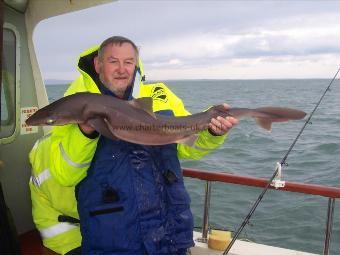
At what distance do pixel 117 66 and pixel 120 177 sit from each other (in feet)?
2.89

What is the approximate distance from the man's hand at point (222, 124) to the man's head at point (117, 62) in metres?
0.78

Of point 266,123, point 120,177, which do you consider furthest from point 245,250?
point 120,177

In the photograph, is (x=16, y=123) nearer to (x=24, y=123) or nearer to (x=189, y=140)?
(x=24, y=123)

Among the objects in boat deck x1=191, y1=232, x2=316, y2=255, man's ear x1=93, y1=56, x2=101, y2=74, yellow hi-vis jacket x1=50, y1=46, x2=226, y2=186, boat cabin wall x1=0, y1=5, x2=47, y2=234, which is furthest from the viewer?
boat cabin wall x1=0, y1=5, x2=47, y2=234

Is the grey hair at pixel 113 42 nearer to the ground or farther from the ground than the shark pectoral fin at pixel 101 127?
farther from the ground

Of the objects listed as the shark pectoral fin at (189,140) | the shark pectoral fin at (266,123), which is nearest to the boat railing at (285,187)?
the shark pectoral fin at (266,123)

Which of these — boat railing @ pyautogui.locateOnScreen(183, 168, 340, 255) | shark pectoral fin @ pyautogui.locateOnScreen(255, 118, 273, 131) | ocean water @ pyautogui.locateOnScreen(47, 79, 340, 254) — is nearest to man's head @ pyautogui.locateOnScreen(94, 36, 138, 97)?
shark pectoral fin @ pyautogui.locateOnScreen(255, 118, 273, 131)

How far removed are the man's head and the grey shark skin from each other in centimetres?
22

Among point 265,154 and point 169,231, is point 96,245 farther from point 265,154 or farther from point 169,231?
point 265,154

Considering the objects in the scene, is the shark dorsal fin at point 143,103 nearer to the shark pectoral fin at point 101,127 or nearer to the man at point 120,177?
the man at point 120,177

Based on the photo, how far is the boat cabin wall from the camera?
15.6ft

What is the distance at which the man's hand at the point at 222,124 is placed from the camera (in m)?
3.44

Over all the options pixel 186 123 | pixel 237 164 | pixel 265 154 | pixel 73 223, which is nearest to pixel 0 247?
pixel 73 223

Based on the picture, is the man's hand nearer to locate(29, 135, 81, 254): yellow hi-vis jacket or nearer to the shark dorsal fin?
the shark dorsal fin
